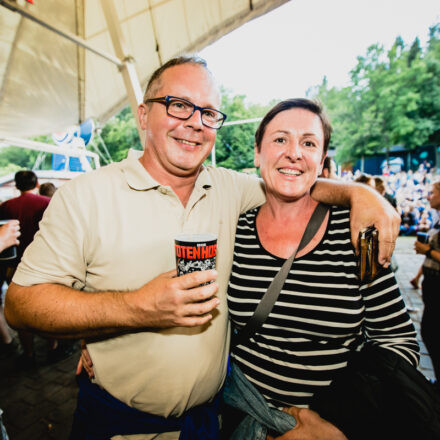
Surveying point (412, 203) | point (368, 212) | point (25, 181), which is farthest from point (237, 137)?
point (368, 212)

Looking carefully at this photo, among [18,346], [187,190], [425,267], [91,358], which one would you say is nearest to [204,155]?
[187,190]

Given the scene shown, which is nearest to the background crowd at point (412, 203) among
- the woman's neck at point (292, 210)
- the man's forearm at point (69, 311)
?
the woman's neck at point (292, 210)

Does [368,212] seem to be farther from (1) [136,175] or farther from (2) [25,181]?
(2) [25,181]

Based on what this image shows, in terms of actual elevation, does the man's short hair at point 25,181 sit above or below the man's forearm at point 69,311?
above

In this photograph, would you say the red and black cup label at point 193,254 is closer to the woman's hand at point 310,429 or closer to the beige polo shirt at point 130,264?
the beige polo shirt at point 130,264

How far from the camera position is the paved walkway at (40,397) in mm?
2826

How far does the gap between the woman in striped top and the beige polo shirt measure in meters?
0.28

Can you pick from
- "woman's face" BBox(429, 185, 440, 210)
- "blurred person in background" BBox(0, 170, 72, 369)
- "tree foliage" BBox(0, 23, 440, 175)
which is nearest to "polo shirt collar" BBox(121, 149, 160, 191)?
"blurred person in background" BBox(0, 170, 72, 369)

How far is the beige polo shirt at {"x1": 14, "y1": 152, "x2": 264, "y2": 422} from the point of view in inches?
51.4

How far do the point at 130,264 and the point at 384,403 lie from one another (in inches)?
52.7

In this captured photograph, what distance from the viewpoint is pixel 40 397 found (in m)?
3.27

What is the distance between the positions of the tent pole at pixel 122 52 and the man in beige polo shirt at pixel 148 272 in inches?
109

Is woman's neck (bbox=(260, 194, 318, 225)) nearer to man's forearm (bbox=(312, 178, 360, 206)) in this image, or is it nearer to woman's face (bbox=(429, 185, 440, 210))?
man's forearm (bbox=(312, 178, 360, 206))

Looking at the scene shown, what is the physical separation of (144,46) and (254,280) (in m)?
5.98
